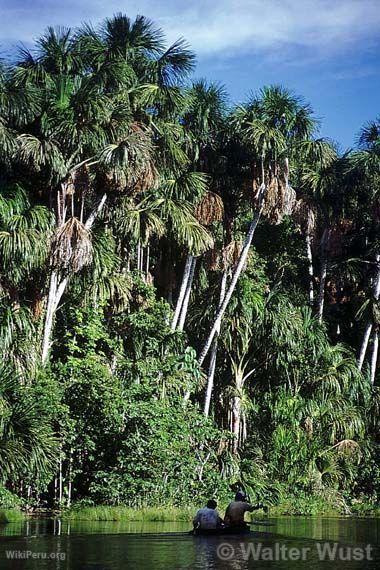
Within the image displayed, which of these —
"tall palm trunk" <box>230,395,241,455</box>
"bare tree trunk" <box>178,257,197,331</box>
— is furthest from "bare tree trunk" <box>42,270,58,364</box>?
"tall palm trunk" <box>230,395,241,455</box>

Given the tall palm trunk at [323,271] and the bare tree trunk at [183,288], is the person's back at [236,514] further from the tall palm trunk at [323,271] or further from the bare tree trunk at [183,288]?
the tall palm trunk at [323,271]

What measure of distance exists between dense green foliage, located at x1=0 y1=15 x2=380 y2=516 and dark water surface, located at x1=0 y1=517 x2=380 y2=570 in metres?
3.13

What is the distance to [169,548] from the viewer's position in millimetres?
15367

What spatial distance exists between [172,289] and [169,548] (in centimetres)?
1643

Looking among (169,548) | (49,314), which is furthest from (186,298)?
(169,548)

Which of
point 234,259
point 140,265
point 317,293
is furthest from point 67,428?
point 317,293

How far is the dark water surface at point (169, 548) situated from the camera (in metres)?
12.6

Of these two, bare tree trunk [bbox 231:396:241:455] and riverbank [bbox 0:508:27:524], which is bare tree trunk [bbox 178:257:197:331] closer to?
bare tree trunk [bbox 231:396:241:455]

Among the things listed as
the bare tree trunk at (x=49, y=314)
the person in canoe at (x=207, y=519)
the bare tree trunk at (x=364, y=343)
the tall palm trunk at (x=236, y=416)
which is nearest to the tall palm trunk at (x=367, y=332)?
the bare tree trunk at (x=364, y=343)

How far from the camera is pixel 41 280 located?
25.5 m

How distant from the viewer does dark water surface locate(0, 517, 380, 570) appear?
12648 mm

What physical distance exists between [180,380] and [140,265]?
414 centimetres

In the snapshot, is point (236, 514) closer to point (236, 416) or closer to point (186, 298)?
point (236, 416)

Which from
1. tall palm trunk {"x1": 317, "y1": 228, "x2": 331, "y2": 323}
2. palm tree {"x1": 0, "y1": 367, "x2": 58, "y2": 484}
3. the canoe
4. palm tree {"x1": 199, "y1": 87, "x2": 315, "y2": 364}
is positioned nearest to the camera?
the canoe
